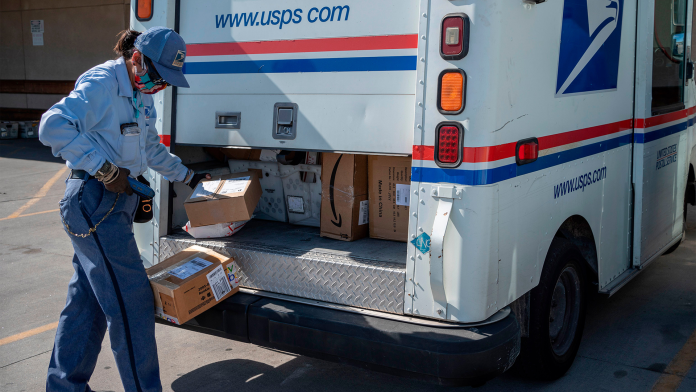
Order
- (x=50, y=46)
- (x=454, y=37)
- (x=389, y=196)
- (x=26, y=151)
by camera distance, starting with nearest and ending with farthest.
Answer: (x=454, y=37) → (x=389, y=196) → (x=26, y=151) → (x=50, y=46)

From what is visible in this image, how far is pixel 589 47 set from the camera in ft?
11.4

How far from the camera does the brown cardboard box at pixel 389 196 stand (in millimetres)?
3516

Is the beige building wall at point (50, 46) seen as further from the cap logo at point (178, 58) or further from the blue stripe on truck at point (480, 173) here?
the blue stripe on truck at point (480, 173)

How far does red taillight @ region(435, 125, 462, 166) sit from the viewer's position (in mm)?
2723

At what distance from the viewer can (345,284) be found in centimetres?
313

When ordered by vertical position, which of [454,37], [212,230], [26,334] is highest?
[454,37]

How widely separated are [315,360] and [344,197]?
1093 mm

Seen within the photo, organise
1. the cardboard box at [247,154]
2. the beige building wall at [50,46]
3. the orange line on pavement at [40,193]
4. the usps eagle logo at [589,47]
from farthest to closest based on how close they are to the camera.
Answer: the beige building wall at [50,46] < the orange line on pavement at [40,193] < the cardboard box at [247,154] < the usps eagle logo at [589,47]

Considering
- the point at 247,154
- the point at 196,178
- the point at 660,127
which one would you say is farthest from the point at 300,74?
the point at 660,127

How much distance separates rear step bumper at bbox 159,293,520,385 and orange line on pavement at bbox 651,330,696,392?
1.31 m

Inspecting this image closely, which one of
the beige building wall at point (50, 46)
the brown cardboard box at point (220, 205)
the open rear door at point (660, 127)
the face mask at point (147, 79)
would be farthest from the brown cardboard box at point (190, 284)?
the beige building wall at point (50, 46)

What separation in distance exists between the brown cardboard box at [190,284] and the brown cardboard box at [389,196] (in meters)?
0.92

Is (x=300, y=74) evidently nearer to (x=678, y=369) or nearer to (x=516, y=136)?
(x=516, y=136)

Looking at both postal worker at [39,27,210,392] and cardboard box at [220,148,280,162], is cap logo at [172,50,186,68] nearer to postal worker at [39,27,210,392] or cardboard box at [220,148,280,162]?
postal worker at [39,27,210,392]
